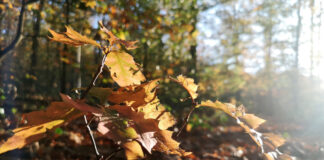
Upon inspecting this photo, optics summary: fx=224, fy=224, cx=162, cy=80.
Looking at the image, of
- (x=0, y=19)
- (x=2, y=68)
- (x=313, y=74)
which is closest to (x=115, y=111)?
(x=0, y=19)

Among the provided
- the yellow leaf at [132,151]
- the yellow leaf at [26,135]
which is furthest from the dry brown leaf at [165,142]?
the yellow leaf at [26,135]

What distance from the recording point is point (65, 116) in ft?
1.50

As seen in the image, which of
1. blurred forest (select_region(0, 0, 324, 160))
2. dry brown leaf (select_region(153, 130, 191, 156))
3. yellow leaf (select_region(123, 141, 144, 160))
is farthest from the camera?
blurred forest (select_region(0, 0, 324, 160))

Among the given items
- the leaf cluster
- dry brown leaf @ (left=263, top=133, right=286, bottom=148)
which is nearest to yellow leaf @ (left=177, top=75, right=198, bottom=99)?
the leaf cluster

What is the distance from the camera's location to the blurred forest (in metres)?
3.02

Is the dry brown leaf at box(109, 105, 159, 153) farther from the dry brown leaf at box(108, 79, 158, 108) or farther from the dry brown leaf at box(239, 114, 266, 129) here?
the dry brown leaf at box(239, 114, 266, 129)

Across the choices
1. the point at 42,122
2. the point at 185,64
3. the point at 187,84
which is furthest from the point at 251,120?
the point at 185,64

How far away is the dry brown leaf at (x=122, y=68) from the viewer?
570mm

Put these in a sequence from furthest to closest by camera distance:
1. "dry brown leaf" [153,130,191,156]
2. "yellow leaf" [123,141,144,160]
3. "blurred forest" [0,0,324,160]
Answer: "blurred forest" [0,0,324,160] → "dry brown leaf" [153,130,191,156] → "yellow leaf" [123,141,144,160]

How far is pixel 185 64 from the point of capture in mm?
4488

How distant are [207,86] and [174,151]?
605 centimetres

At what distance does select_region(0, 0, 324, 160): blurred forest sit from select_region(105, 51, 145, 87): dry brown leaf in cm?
17

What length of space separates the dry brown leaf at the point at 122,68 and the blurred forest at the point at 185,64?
0.17m

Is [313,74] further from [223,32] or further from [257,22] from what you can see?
[223,32]
